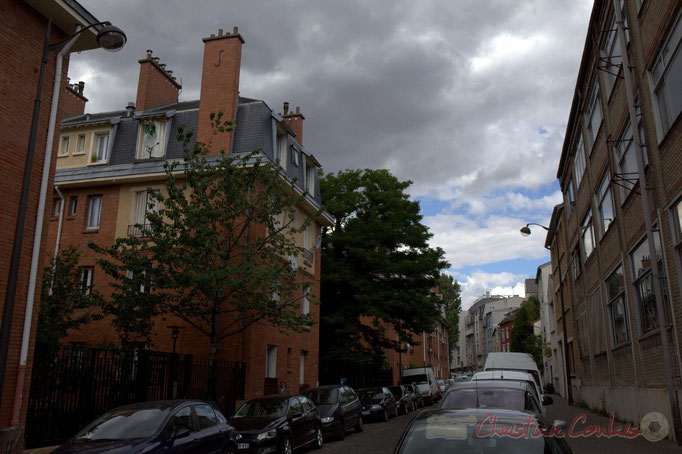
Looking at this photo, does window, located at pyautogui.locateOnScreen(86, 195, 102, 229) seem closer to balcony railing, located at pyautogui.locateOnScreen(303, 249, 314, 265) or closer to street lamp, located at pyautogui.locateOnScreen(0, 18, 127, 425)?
balcony railing, located at pyautogui.locateOnScreen(303, 249, 314, 265)

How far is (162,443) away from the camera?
27.1ft

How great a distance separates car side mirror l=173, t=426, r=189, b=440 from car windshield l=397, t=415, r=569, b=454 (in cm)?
507

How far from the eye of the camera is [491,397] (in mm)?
9227

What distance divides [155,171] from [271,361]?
912 centimetres

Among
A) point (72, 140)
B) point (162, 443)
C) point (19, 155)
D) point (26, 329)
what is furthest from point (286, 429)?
point (72, 140)

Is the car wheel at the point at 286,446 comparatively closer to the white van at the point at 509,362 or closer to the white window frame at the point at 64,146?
the white van at the point at 509,362

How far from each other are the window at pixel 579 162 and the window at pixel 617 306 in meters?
6.69

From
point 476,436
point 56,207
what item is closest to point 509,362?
point 476,436

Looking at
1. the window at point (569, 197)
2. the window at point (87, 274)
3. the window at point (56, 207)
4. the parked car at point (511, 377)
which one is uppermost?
the window at point (569, 197)

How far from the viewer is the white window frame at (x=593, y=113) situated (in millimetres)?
20383

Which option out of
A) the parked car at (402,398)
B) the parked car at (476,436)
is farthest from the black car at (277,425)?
the parked car at (402,398)

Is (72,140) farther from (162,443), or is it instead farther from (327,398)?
(162,443)

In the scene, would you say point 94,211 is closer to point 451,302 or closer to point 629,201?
point 629,201

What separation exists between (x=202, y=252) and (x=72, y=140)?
11906 millimetres
